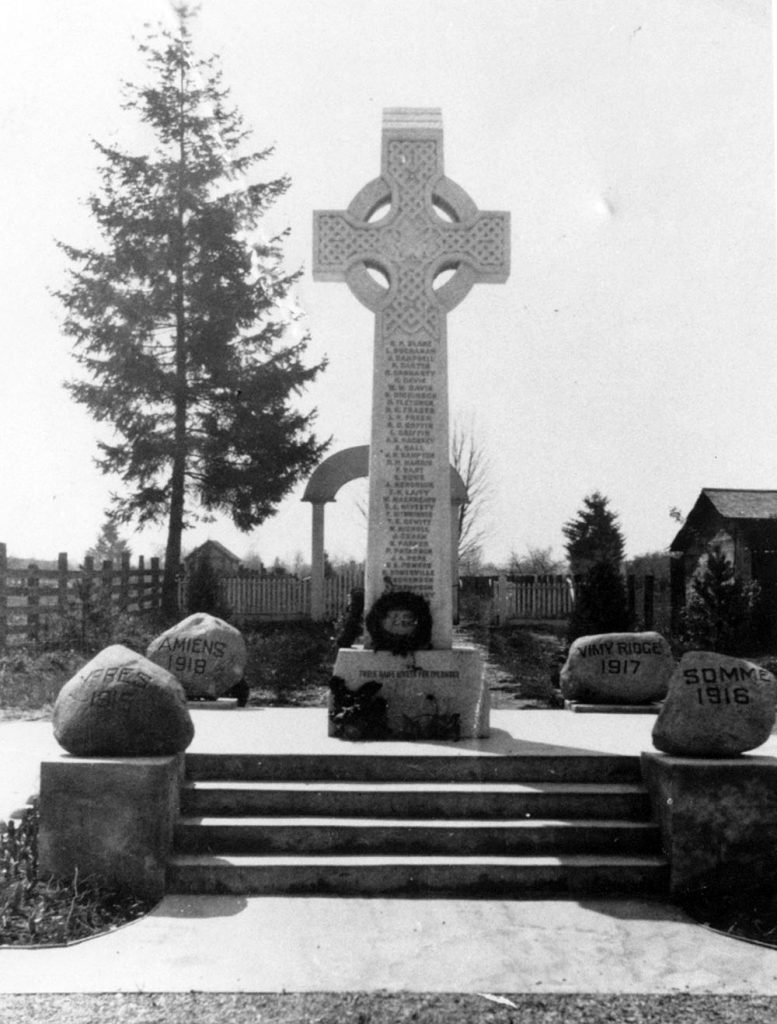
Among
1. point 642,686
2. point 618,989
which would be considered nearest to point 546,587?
point 642,686

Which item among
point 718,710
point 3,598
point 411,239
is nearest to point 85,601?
point 3,598

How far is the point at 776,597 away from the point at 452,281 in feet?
44.4

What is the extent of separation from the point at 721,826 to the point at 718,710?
61 centimetres

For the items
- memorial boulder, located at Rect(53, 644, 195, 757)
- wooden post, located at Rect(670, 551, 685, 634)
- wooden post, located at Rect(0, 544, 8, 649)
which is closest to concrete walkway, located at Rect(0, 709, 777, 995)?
memorial boulder, located at Rect(53, 644, 195, 757)

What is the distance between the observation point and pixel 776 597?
19.1m

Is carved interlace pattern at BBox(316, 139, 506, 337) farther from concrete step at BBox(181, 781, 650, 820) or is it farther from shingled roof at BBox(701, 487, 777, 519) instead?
shingled roof at BBox(701, 487, 777, 519)

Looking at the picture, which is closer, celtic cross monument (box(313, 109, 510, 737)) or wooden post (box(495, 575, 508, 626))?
celtic cross monument (box(313, 109, 510, 737))

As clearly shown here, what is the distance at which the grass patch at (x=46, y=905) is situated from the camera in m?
4.58

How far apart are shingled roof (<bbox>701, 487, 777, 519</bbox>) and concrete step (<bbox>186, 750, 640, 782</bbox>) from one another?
16301 millimetres

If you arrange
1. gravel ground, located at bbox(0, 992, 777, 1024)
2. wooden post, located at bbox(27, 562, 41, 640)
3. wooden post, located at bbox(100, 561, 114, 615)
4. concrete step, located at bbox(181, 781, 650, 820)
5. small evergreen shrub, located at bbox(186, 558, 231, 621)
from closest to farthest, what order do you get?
1. gravel ground, located at bbox(0, 992, 777, 1024)
2. concrete step, located at bbox(181, 781, 650, 820)
3. wooden post, located at bbox(100, 561, 114, 615)
4. wooden post, located at bbox(27, 562, 41, 640)
5. small evergreen shrub, located at bbox(186, 558, 231, 621)

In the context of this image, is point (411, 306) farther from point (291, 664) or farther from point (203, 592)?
point (203, 592)

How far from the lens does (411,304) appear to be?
7.87 m

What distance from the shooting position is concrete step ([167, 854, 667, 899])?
5.13 meters

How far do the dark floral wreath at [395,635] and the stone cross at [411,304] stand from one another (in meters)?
0.14
